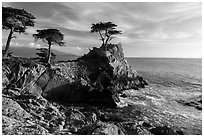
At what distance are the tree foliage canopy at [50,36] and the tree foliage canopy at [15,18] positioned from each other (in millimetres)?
4361

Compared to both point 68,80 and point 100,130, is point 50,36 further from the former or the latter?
point 100,130

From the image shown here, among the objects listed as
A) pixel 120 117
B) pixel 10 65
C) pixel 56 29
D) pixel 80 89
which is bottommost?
pixel 120 117

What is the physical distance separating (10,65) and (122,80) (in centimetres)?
2246

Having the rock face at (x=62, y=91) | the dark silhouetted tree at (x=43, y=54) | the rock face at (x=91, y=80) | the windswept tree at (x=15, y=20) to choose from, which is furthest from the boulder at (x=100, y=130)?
the dark silhouetted tree at (x=43, y=54)

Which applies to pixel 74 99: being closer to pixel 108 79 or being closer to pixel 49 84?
pixel 49 84

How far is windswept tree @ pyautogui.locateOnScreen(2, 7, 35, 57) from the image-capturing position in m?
21.7

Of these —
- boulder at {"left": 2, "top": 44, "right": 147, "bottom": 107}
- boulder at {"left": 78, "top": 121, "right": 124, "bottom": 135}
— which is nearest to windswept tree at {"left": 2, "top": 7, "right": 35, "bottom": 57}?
boulder at {"left": 2, "top": 44, "right": 147, "bottom": 107}

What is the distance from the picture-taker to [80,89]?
86.6 feet

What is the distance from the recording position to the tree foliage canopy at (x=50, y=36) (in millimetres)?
27953

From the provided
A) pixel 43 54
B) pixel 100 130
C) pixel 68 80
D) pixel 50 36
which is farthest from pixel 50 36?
pixel 100 130

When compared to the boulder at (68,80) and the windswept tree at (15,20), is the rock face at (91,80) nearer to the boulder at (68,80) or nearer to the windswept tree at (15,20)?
the boulder at (68,80)

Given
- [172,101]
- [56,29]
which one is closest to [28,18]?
[56,29]

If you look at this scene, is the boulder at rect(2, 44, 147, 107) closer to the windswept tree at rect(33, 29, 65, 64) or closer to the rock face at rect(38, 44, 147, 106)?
the rock face at rect(38, 44, 147, 106)

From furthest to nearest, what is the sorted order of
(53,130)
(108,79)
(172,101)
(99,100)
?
(108,79) < (172,101) < (99,100) < (53,130)
